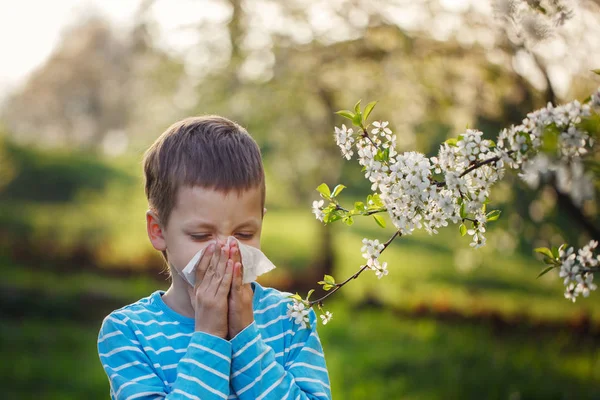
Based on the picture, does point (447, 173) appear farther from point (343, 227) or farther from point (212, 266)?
point (343, 227)

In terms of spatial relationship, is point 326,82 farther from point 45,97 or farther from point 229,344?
point 45,97

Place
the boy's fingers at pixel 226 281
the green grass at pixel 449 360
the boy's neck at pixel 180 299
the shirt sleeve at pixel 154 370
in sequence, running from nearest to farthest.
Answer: the shirt sleeve at pixel 154 370, the boy's fingers at pixel 226 281, the boy's neck at pixel 180 299, the green grass at pixel 449 360

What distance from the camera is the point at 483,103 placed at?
19.6 feet

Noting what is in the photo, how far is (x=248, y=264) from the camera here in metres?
1.79

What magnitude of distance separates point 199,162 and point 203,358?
57 cm

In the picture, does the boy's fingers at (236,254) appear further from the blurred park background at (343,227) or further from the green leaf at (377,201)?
the blurred park background at (343,227)

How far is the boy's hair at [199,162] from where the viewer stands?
185 cm

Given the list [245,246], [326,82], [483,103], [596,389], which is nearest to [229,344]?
[245,246]

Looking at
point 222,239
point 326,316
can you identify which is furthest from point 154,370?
point 326,316

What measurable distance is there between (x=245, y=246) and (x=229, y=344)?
0.90 ft

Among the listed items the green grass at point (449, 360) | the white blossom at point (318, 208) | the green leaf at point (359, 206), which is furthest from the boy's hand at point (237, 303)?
the green grass at point (449, 360)

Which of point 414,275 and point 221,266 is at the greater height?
point 414,275

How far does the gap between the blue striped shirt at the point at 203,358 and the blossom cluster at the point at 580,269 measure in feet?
2.44

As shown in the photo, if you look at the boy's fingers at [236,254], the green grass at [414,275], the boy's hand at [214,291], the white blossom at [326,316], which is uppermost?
the green grass at [414,275]
